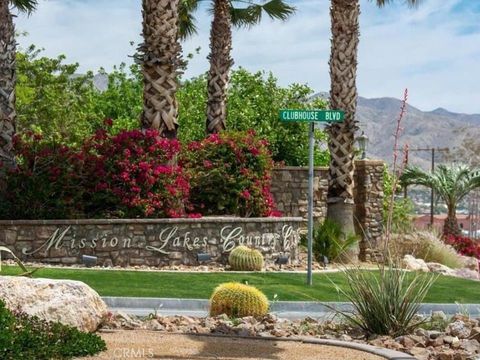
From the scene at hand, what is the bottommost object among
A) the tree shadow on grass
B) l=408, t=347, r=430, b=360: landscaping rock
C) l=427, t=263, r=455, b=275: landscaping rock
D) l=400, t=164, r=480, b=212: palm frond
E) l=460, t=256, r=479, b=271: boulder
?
l=460, t=256, r=479, b=271: boulder

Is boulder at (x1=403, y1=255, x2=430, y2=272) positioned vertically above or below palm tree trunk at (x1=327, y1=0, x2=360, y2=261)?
below

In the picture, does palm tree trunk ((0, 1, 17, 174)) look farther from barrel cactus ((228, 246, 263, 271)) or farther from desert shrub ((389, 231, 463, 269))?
desert shrub ((389, 231, 463, 269))

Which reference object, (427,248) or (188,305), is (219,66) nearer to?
(427,248)

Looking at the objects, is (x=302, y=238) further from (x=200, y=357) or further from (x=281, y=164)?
(x=200, y=357)

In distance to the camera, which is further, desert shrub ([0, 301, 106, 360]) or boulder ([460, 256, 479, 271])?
boulder ([460, 256, 479, 271])

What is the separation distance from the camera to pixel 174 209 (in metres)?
20.6

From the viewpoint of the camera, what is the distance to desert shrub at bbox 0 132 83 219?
65.1ft

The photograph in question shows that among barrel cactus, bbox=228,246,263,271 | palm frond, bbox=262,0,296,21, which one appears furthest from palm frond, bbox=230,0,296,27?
barrel cactus, bbox=228,246,263,271

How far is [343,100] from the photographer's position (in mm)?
A: 24797

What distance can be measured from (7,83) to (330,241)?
868cm

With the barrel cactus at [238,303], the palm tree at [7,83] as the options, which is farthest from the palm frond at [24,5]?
the barrel cactus at [238,303]

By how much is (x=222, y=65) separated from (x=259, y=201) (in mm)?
7307

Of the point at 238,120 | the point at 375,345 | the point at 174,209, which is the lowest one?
the point at 375,345

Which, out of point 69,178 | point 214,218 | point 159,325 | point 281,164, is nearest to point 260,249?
point 214,218
